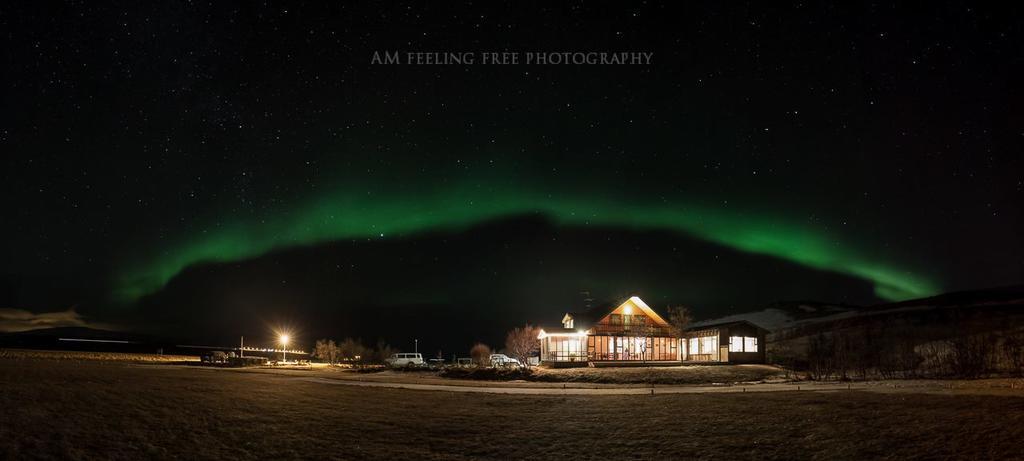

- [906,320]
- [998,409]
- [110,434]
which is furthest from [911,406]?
[906,320]

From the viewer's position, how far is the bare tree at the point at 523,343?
70625 mm

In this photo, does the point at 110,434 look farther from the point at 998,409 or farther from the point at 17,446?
the point at 998,409

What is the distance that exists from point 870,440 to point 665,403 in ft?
25.6

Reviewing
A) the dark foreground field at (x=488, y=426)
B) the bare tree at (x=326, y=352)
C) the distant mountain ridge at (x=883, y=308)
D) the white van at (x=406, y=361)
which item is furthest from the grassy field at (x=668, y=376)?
the distant mountain ridge at (x=883, y=308)

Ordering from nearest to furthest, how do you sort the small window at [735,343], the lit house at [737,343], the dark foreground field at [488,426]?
the dark foreground field at [488,426], the lit house at [737,343], the small window at [735,343]

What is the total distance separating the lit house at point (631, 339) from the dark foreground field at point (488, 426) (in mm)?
34281

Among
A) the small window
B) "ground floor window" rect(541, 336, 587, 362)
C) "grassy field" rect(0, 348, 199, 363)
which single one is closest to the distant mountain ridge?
"ground floor window" rect(541, 336, 587, 362)

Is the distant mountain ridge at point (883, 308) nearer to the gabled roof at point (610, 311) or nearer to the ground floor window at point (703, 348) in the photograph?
the ground floor window at point (703, 348)

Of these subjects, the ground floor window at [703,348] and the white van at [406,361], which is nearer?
the ground floor window at [703,348]

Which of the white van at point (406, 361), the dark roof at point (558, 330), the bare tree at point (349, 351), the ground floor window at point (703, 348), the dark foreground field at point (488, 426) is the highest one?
the dark foreground field at point (488, 426)

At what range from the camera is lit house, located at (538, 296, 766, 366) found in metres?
57.6

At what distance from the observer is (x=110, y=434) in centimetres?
1457

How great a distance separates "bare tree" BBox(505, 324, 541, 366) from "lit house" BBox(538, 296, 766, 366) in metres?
6.02

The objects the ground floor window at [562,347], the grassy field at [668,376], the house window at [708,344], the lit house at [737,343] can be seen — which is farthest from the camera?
the ground floor window at [562,347]
